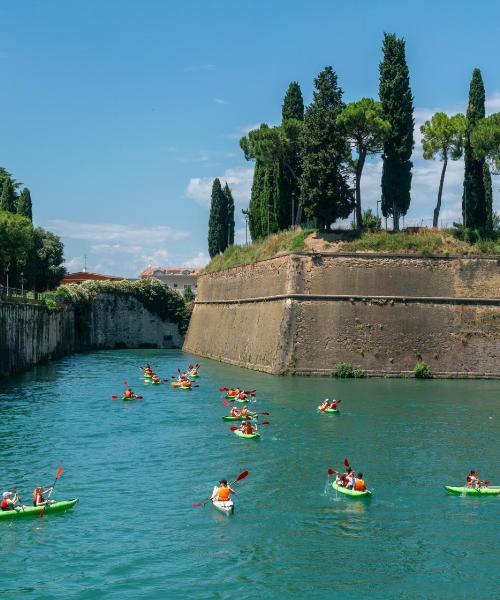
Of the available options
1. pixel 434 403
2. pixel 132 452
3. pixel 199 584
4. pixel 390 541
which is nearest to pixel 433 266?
pixel 434 403

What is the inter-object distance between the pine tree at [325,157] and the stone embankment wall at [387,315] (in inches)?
162

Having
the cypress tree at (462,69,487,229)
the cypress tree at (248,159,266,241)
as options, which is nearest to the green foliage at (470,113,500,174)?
the cypress tree at (462,69,487,229)

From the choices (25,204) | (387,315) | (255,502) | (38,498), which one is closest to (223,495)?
(255,502)

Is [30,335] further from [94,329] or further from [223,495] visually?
[223,495]

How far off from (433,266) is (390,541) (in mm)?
31114

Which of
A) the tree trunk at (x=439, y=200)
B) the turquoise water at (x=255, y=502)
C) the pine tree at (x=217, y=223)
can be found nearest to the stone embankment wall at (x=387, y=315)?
the tree trunk at (x=439, y=200)

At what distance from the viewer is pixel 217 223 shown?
8369 centimetres

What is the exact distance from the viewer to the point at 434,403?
121ft

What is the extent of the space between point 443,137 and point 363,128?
5.18m

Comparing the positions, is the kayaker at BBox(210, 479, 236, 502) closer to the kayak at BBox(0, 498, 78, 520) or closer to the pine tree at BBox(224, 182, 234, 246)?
the kayak at BBox(0, 498, 78, 520)

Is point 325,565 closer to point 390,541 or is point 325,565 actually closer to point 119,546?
point 390,541

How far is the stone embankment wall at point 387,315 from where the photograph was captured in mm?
46719

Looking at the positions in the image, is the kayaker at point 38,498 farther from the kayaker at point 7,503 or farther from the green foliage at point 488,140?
the green foliage at point 488,140

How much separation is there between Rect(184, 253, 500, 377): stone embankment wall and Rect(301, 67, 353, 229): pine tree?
4126 millimetres
